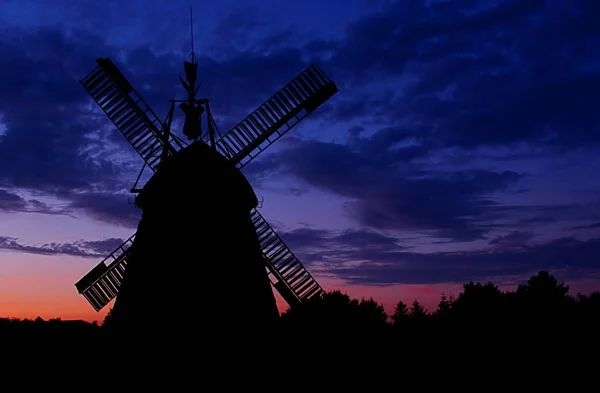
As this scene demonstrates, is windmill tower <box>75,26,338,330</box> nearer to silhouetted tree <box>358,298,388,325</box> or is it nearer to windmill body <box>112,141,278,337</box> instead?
windmill body <box>112,141,278,337</box>

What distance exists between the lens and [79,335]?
21.0 metres

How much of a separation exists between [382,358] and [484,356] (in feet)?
11.5

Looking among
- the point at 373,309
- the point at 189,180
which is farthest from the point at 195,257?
the point at 373,309

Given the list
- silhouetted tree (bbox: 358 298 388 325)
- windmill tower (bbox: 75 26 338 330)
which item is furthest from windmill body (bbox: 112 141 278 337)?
silhouetted tree (bbox: 358 298 388 325)

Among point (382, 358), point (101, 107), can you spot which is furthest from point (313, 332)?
point (101, 107)

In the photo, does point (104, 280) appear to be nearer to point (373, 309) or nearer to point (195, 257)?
point (195, 257)

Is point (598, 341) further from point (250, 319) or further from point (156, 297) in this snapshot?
point (156, 297)

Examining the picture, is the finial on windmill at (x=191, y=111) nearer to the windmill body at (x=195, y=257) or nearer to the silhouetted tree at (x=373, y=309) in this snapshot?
the windmill body at (x=195, y=257)

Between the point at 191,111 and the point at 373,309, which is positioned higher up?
the point at 191,111

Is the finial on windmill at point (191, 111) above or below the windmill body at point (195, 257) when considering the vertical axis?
above

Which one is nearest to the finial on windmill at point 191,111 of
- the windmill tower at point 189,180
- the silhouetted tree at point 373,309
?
the windmill tower at point 189,180

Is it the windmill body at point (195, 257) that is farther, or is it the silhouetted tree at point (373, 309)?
the silhouetted tree at point (373, 309)

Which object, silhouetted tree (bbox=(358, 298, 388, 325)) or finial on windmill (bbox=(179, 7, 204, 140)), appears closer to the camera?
finial on windmill (bbox=(179, 7, 204, 140))

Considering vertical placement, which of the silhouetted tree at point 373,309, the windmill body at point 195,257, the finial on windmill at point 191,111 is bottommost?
the silhouetted tree at point 373,309
